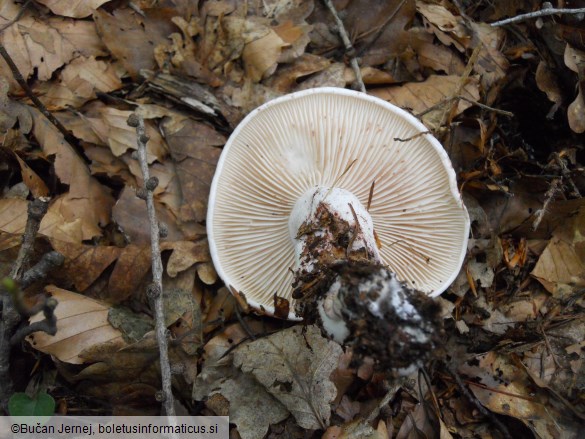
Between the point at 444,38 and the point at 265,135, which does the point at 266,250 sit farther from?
the point at 444,38

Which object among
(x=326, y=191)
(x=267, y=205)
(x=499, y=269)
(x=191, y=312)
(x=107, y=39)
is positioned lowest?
(x=191, y=312)

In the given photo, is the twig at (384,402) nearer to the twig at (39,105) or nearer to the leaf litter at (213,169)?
the leaf litter at (213,169)

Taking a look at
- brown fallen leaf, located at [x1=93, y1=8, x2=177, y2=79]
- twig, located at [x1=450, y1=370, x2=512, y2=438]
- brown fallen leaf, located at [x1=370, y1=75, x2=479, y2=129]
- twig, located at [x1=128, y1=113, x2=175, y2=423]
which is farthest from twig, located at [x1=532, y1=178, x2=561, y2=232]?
brown fallen leaf, located at [x1=93, y1=8, x2=177, y2=79]

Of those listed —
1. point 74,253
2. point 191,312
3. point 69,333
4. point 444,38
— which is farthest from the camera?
point 444,38

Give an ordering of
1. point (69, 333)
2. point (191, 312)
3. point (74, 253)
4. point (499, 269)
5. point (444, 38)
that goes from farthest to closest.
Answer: point (444, 38) < point (499, 269) < point (191, 312) < point (74, 253) < point (69, 333)

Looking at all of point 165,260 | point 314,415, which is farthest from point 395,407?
point 165,260

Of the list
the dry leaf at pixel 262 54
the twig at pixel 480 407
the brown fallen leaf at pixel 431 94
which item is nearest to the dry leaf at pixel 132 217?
the dry leaf at pixel 262 54
